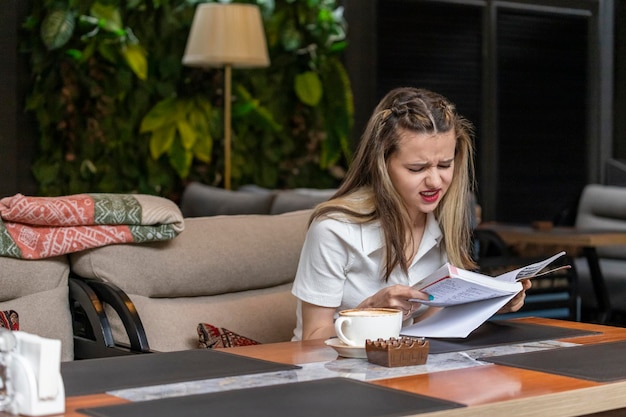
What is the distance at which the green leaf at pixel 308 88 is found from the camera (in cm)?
639

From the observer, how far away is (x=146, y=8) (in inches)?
231

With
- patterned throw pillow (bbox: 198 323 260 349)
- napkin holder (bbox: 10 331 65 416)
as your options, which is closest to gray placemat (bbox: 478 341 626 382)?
napkin holder (bbox: 10 331 65 416)

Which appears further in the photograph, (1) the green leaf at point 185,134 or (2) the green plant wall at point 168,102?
(1) the green leaf at point 185,134

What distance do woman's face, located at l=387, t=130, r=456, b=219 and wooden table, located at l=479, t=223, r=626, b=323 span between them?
121 inches

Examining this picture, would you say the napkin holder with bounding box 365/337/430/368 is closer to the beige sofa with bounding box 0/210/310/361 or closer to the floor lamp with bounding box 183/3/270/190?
the beige sofa with bounding box 0/210/310/361

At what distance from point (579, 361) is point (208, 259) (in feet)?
4.65

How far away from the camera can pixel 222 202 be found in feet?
15.3

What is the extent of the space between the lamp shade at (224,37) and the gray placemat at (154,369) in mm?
3828

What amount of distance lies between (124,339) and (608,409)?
1564 millimetres

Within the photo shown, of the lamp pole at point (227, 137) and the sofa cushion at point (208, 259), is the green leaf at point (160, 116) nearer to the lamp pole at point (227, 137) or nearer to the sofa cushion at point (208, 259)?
the lamp pole at point (227, 137)

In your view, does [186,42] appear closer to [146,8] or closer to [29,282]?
[146,8]

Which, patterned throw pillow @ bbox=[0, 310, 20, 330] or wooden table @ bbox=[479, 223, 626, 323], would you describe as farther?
wooden table @ bbox=[479, 223, 626, 323]

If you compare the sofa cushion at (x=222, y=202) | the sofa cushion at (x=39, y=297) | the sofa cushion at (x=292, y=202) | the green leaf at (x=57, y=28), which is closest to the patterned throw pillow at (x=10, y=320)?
the sofa cushion at (x=39, y=297)

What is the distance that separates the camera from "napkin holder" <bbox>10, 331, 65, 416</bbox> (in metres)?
1.40
